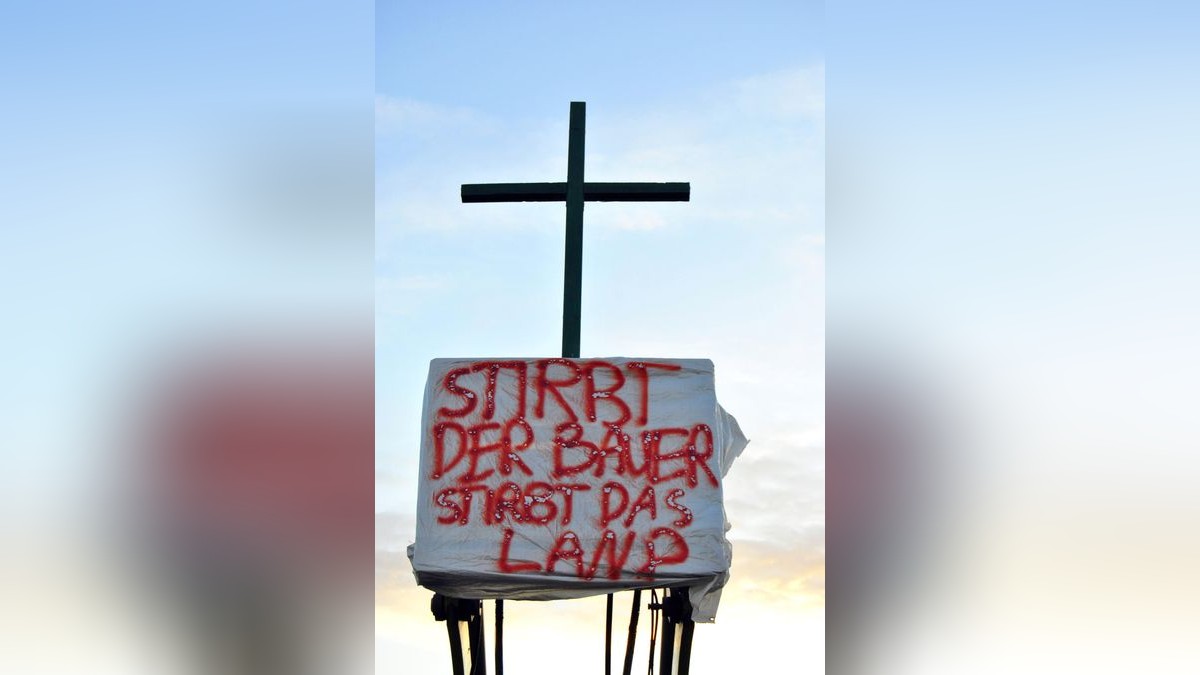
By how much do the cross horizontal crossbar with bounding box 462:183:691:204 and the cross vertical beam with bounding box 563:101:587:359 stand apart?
92 mm

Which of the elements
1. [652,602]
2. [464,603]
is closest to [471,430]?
[464,603]

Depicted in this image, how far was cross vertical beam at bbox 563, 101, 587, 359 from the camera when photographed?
39.3 ft

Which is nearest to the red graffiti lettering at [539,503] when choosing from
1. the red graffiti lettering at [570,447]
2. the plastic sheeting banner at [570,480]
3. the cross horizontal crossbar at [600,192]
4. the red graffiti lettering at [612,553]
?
the plastic sheeting banner at [570,480]

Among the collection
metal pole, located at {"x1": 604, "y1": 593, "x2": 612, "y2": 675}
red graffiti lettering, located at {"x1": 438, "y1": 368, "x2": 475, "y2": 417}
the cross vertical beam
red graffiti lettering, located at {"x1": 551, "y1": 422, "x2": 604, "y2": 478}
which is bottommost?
metal pole, located at {"x1": 604, "y1": 593, "x2": 612, "y2": 675}

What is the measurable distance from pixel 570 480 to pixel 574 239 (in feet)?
6.76

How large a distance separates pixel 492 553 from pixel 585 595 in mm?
745

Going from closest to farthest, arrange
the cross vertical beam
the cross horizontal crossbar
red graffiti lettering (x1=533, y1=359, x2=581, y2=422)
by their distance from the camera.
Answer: red graffiti lettering (x1=533, y1=359, x2=581, y2=422)
the cross vertical beam
the cross horizontal crossbar

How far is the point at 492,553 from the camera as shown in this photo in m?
11.2

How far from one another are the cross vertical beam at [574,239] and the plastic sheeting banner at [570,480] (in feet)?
1.60

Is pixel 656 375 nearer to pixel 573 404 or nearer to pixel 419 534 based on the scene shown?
pixel 573 404

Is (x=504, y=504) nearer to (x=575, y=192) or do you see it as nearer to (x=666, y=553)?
(x=666, y=553)

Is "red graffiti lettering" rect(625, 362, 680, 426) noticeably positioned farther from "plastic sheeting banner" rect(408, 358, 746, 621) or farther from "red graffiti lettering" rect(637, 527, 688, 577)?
"red graffiti lettering" rect(637, 527, 688, 577)

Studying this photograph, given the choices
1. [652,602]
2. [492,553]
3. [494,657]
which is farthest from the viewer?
[494,657]

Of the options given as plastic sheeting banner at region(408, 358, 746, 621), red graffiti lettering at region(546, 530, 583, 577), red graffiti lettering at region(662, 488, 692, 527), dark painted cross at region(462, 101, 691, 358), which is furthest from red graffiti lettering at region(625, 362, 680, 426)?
dark painted cross at region(462, 101, 691, 358)
